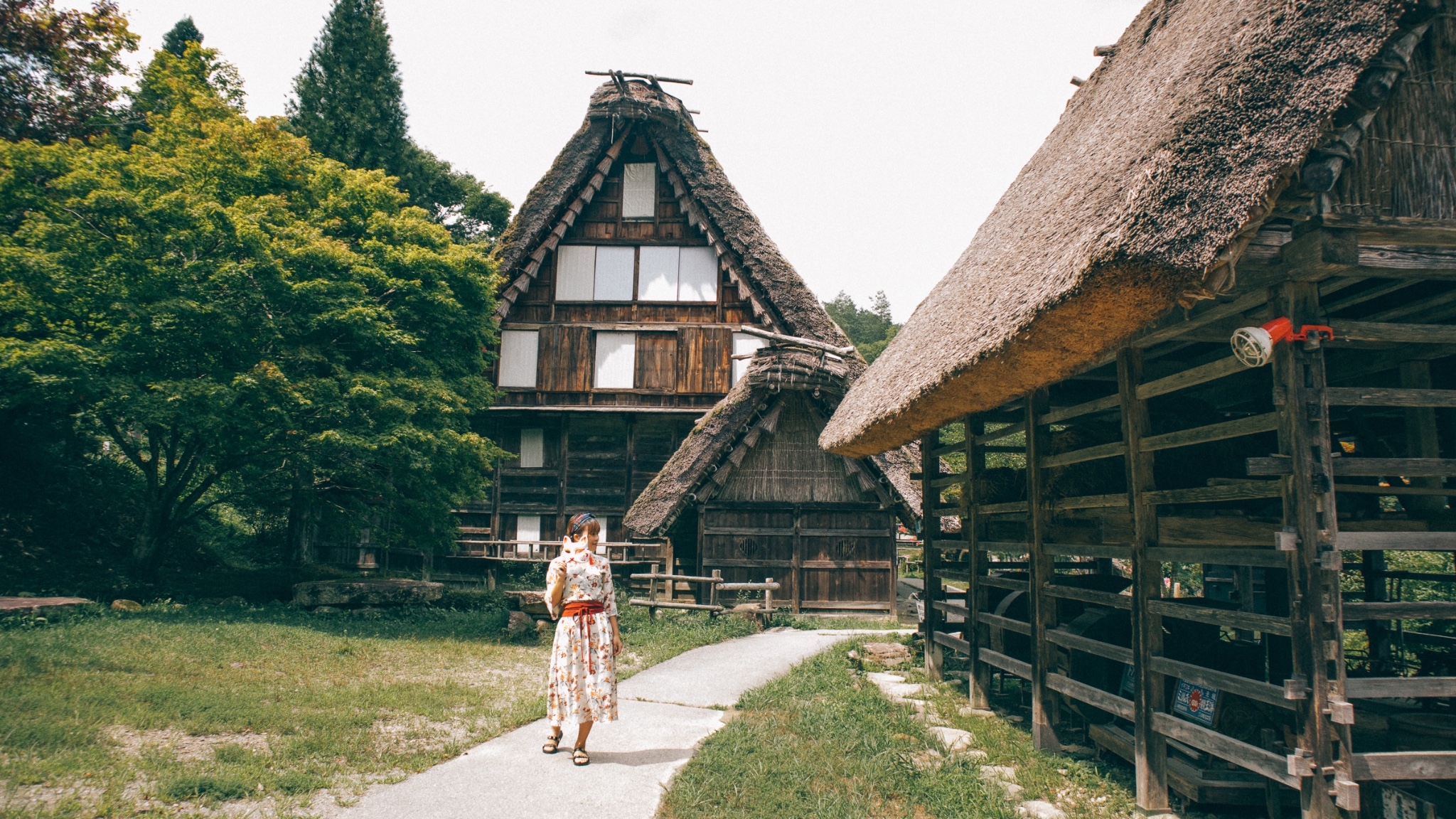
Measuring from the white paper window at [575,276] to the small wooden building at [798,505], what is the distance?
6.21 metres

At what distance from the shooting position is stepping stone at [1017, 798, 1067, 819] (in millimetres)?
4945

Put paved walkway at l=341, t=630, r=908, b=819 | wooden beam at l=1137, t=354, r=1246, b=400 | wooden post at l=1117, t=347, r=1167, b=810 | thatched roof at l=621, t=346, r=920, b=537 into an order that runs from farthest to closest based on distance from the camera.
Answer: thatched roof at l=621, t=346, r=920, b=537 < wooden post at l=1117, t=347, r=1167, b=810 < paved walkway at l=341, t=630, r=908, b=819 < wooden beam at l=1137, t=354, r=1246, b=400

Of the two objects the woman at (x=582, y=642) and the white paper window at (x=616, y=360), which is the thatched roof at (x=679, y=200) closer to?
the white paper window at (x=616, y=360)

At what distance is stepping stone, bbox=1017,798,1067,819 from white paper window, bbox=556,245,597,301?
55.0 feet

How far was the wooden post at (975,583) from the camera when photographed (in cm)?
845

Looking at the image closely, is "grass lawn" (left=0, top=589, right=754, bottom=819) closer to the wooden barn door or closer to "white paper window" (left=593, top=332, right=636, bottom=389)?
the wooden barn door

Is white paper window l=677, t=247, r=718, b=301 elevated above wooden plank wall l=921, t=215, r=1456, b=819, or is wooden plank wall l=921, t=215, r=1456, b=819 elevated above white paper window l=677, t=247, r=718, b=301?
white paper window l=677, t=247, r=718, b=301

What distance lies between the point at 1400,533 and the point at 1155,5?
21.5 feet

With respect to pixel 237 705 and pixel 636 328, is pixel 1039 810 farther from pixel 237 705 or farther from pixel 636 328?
pixel 636 328

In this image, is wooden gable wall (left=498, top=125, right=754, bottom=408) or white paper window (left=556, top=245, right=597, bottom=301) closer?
wooden gable wall (left=498, top=125, right=754, bottom=408)

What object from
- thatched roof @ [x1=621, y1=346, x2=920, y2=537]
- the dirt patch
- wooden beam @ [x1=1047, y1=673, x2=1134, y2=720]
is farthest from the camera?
thatched roof @ [x1=621, y1=346, x2=920, y2=537]

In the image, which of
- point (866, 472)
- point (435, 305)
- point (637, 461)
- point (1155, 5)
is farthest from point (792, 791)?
point (637, 461)

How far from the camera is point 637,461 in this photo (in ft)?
66.7

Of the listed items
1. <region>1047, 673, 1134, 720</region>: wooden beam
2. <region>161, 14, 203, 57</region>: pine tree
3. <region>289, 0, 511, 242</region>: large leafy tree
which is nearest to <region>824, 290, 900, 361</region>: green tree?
<region>289, 0, 511, 242</region>: large leafy tree
